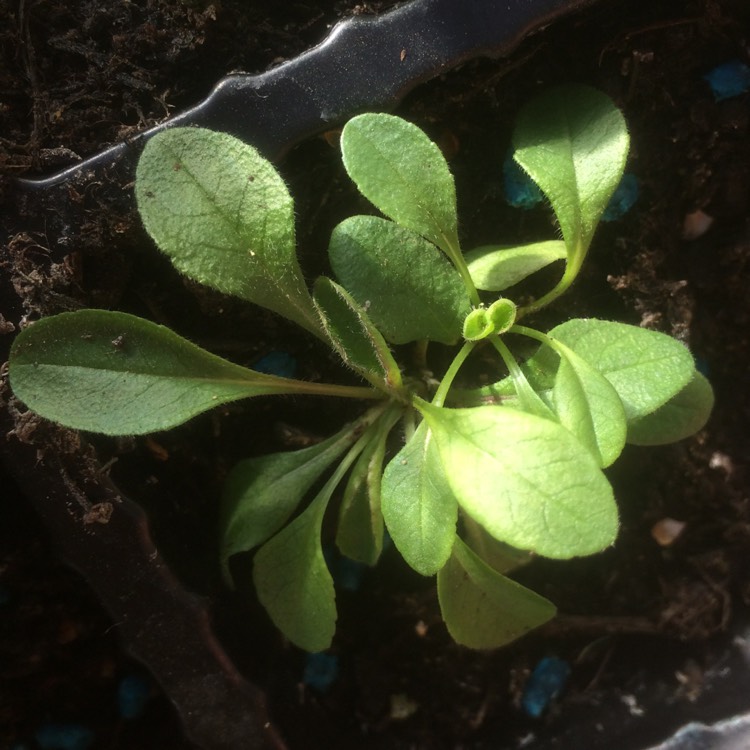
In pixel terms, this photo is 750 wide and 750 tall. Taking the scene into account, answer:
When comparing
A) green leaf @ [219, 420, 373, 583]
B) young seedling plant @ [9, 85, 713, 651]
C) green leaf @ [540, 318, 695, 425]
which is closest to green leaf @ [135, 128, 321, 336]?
Result: young seedling plant @ [9, 85, 713, 651]

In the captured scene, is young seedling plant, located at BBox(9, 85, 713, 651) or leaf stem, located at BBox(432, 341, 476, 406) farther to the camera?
leaf stem, located at BBox(432, 341, 476, 406)

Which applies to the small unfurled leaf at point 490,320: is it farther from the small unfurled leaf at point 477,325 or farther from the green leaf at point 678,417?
the green leaf at point 678,417

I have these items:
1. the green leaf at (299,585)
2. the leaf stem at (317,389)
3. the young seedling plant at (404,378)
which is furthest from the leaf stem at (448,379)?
the green leaf at (299,585)

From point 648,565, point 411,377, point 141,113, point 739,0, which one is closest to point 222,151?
point 141,113

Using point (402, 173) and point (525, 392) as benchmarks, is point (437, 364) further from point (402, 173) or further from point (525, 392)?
point (402, 173)

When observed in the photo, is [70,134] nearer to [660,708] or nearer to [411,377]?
[411,377]

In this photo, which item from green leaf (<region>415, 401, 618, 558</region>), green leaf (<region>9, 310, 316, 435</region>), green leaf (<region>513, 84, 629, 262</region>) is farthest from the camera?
green leaf (<region>513, 84, 629, 262</region>)

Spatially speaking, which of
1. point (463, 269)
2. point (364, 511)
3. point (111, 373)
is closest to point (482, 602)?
point (364, 511)

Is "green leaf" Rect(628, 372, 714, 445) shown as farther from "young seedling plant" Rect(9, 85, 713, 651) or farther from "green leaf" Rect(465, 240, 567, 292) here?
"green leaf" Rect(465, 240, 567, 292)
